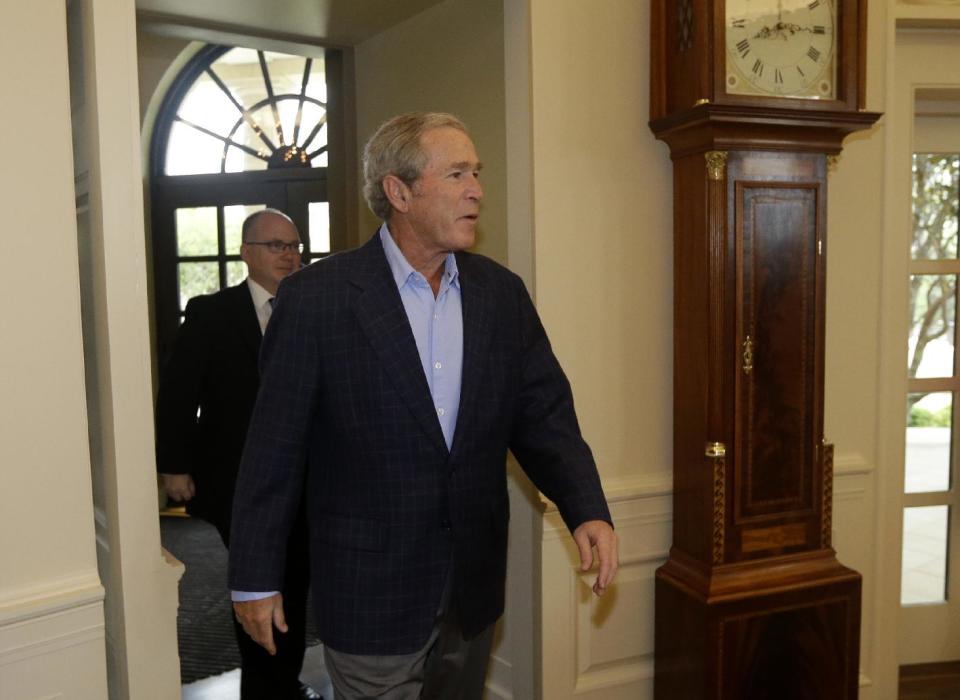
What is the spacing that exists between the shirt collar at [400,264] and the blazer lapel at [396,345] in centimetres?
6

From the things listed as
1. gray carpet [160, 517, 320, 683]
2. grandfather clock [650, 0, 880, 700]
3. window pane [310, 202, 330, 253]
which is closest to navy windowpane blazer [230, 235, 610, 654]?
grandfather clock [650, 0, 880, 700]

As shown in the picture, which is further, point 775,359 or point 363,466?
point 775,359

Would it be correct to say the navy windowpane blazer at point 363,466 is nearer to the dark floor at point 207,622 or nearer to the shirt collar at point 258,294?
the shirt collar at point 258,294

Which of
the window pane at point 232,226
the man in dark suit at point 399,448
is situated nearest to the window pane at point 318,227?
the window pane at point 232,226

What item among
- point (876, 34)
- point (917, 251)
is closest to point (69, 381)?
point (876, 34)

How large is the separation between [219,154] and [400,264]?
4116mm

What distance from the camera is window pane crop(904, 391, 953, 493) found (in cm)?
307

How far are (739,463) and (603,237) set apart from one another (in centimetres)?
69

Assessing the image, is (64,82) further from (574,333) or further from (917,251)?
(917,251)

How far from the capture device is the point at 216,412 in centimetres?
279

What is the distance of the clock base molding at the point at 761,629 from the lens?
7.82 feet

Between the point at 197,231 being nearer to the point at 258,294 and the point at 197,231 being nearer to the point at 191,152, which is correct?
the point at 191,152

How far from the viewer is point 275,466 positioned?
1675 mm

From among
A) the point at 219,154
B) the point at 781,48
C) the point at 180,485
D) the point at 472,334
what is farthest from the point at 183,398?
the point at 219,154
